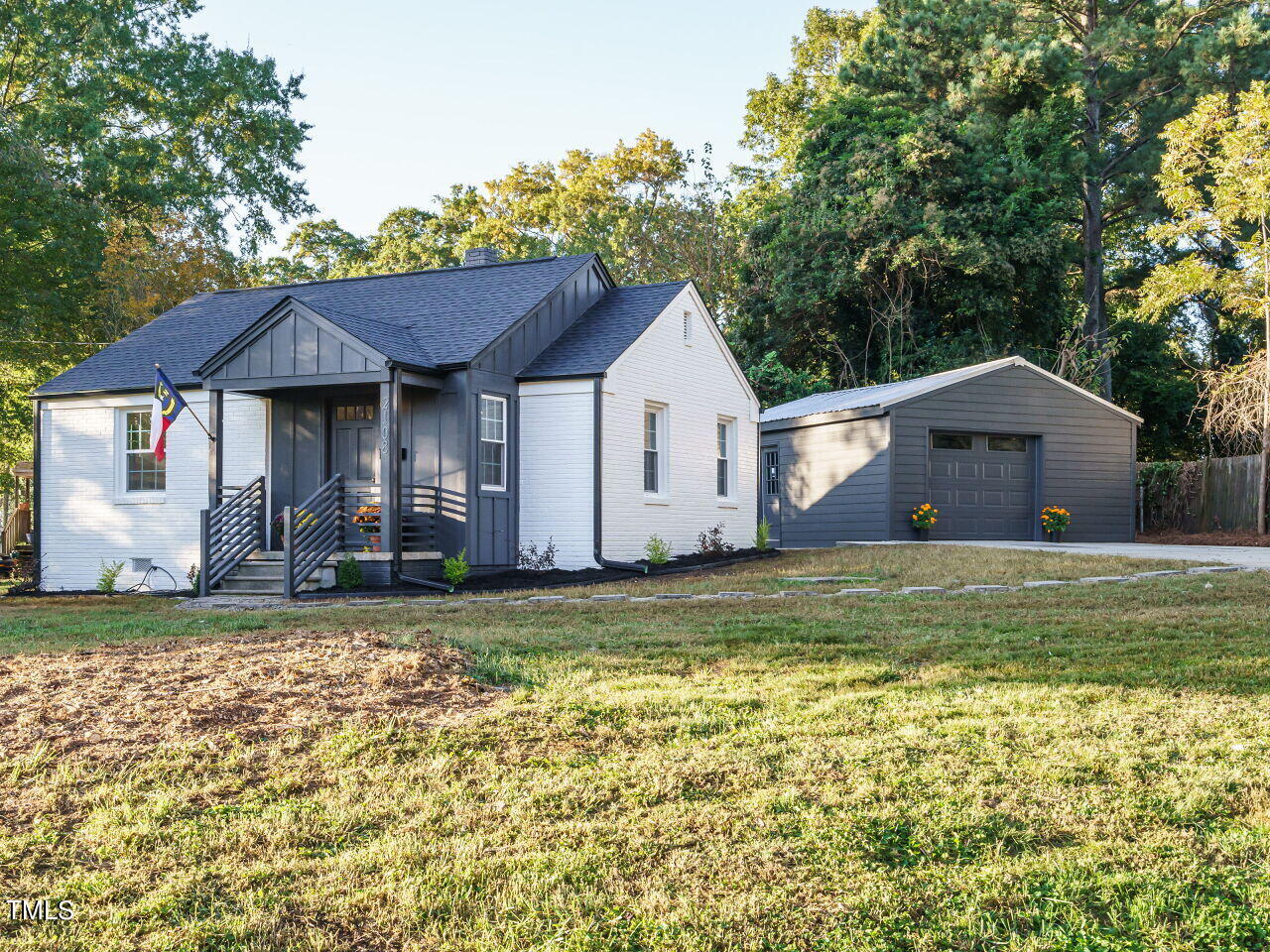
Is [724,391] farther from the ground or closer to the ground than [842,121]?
closer to the ground

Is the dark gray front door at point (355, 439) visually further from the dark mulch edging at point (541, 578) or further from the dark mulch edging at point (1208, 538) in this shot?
the dark mulch edging at point (1208, 538)

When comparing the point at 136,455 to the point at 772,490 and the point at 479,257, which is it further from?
the point at 772,490

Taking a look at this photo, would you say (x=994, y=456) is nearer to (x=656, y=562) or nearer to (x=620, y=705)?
(x=656, y=562)

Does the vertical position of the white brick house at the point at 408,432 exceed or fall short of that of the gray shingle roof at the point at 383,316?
it falls short

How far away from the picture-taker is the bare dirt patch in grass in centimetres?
507

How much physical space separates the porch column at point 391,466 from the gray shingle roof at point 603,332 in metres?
2.45

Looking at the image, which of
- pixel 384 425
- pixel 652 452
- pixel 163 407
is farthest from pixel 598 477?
pixel 163 407

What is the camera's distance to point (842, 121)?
29.8 meters

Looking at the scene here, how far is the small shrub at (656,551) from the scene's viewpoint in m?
16.6

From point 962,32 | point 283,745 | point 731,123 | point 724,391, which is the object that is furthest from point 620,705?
point 731,123

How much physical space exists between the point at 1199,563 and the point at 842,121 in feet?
61.0

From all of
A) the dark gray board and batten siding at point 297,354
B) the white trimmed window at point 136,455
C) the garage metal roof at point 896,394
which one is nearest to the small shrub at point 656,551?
the dark gray board and batten siding at point 297,354

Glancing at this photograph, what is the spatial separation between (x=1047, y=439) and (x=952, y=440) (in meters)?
2.07

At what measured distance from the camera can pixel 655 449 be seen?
57.7 ft
